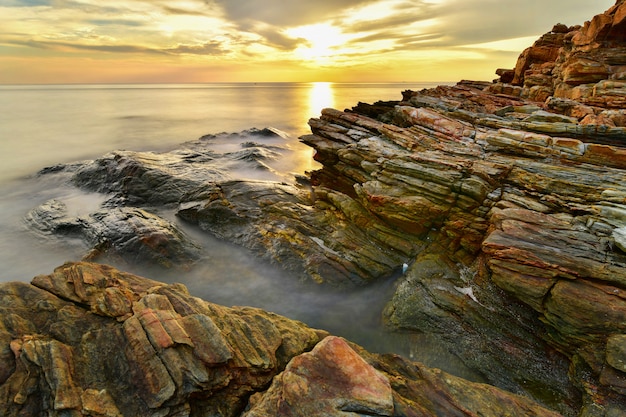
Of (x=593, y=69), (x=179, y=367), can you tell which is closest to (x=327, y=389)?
(x=179, y=367)

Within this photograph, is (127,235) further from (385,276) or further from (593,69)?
(593,69)

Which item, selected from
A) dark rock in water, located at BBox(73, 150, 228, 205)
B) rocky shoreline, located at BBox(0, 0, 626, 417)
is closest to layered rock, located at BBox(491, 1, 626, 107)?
rocky shoreline, located at BBox(0, 0, 626, 417)

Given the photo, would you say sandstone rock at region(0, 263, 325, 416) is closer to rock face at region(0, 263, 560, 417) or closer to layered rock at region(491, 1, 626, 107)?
rock face at region(0, 263, 560, 417)

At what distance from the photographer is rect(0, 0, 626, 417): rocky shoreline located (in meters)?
7.04

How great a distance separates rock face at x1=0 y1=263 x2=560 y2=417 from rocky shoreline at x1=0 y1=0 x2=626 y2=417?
1.7 inches

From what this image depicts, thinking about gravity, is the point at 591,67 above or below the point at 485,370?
above

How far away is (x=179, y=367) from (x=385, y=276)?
34.8 ft


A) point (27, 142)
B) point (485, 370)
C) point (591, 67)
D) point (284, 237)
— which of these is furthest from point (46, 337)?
point (27, 142)

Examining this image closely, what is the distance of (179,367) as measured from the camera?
7191mm

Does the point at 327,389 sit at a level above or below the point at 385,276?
above

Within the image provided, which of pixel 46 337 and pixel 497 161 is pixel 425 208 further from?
pixel 46 337

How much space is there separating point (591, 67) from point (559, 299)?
26.1m

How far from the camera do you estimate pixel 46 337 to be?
25.1ft

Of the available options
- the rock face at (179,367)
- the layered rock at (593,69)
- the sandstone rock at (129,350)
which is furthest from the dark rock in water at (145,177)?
the layered rock at (593,69)
